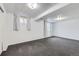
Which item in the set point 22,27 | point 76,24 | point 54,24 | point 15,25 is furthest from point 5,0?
point 54,24

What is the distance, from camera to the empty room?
9.06 feet

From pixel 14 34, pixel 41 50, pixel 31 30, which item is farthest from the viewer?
pixel 31 30

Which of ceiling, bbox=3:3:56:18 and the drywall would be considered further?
ceiling, bbox=3:3:56:18

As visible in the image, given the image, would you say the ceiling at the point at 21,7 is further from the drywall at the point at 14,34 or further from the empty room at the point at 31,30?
the drywall at the point at 14,34

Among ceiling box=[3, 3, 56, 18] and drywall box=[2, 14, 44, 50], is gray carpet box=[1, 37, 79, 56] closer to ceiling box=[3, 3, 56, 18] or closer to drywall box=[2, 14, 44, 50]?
drywall box=[2, 14, 44, 50]

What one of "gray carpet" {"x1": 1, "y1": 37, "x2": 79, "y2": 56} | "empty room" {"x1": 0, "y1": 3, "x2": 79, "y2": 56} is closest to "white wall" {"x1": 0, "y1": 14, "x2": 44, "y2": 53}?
"empty room" {"x1": 0, "y1": 3, "x2": 79, "y2": 56}

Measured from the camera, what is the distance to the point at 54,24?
1000 cm

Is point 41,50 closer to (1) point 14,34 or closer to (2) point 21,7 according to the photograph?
(1) point 14,34

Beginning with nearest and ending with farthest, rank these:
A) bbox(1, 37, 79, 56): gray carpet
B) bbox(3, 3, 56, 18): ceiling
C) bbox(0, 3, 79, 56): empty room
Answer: bbox(1, 37, 79, 56): gray carpet < bbox(0, 3, 79, 56): empty room < bbox(3, 3, 56, 18): ceiling

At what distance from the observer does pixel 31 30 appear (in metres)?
5.22

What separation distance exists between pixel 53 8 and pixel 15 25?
235 centimetres

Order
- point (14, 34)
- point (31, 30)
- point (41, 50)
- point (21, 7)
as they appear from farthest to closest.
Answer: point (31, 30), point (14, 34), point (21, 7), point (41, 50)

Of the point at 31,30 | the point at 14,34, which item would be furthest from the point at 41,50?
the point at 31,30

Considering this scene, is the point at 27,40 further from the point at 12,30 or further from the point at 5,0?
the point at 5,0
